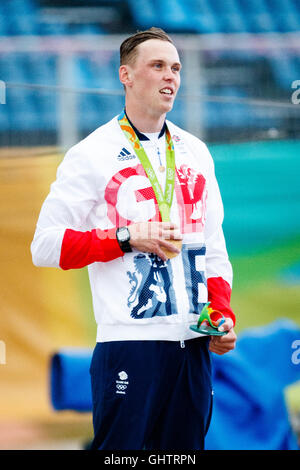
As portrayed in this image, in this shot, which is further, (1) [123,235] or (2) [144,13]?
(2) [144,13]

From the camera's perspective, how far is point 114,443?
7.16 ft

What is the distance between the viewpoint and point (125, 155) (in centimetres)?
228

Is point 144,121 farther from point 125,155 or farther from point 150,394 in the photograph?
point 150,394

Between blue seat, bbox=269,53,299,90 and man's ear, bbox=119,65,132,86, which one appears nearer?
man's ear, bbox=119,65,132,86

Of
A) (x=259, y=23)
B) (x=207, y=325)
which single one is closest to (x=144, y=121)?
(x=207, y=325)

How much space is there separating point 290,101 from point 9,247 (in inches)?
60.3

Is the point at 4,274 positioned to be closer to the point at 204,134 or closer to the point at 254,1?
the point at 204,134

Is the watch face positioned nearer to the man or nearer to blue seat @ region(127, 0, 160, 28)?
the man

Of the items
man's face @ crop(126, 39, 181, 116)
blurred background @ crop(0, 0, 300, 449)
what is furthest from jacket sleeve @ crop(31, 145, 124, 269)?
blurred background @ crop(0, 0, 300, 449)

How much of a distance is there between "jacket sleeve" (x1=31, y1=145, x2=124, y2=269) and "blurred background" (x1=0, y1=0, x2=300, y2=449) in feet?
3.85

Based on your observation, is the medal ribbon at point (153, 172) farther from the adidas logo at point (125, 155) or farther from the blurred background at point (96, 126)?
the blurred background at point (96, 126)

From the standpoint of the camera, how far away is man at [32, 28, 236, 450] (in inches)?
85.4

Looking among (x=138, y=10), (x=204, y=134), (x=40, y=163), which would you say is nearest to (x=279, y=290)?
(x=204, y=134)

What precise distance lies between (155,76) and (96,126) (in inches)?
48.2
